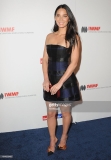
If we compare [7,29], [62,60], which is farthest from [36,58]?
[62,60]

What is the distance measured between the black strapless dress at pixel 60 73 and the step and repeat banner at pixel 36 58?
1.98 feet

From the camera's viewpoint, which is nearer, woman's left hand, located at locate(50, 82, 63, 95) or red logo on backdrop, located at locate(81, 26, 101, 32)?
woman's left hand, located at locate(50, 82, 63, 95)

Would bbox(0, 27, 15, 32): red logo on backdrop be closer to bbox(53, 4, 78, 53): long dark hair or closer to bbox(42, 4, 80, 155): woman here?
bbox(42, 4, 80, 155): woman

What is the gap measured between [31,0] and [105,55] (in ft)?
4.79

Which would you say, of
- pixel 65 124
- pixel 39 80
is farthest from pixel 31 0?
pixel 65 124

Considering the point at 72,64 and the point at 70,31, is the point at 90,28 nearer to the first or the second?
the point at 70,31

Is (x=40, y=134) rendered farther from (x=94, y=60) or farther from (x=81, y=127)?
(x=94, y=60)

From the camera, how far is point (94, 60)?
2721 mm

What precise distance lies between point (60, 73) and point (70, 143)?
1.14 metres

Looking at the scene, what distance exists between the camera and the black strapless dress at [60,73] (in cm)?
184

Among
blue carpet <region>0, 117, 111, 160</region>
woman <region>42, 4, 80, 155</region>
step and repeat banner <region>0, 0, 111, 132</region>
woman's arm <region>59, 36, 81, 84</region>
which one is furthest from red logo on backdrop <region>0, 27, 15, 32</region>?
blue carpet <region>0, 117, 111, 160</region>

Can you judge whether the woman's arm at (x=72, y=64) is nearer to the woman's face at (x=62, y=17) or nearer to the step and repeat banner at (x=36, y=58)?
the woman's face at (x=62, y=17)

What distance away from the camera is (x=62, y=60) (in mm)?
1870

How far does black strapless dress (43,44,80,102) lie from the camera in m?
1.84
